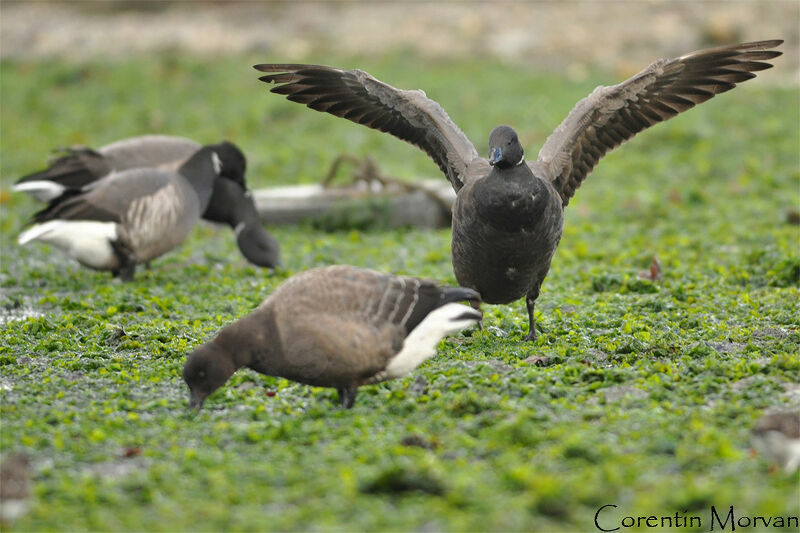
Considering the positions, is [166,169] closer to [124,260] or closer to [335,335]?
[124,260]

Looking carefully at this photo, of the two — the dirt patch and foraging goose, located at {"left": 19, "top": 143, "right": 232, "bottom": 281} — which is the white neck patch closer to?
foraging goose, located at {"left": 19, "top": 143, "right": 232, "bottom": 281}

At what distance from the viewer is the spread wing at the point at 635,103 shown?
7.81 m

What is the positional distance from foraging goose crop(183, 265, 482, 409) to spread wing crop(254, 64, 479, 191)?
6.85ft

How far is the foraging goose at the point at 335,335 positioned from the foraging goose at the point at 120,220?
4.22 meters

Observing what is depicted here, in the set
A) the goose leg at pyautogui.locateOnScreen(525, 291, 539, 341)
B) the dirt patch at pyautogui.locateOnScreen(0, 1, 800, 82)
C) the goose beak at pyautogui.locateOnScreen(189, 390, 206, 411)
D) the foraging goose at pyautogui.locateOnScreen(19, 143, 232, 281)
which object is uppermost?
the dirt patch at pyautogui.locateOnScreen(0, 1, 800, 82)

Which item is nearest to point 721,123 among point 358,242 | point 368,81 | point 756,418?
point 358,242

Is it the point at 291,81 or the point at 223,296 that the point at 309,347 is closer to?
the point at 291,81

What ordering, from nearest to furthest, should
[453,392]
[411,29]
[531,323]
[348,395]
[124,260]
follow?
1. [348,395]
2. [453,392]
3. [531,323]
4. [124,260]
5. [411,29]

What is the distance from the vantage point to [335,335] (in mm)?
5941

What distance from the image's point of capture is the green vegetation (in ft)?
15.4

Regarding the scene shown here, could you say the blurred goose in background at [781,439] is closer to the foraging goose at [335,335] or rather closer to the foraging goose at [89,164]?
the foraging goose at [335,335]

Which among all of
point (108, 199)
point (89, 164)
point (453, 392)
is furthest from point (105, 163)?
point (453, 392)

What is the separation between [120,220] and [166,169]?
1.16m

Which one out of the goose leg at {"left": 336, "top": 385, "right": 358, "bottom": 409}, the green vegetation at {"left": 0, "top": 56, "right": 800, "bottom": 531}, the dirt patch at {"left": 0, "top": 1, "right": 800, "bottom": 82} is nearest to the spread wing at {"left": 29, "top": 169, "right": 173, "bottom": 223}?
the green vegetation at {"left": 0, "top": 56, "right": 800, "bottom": 531}
